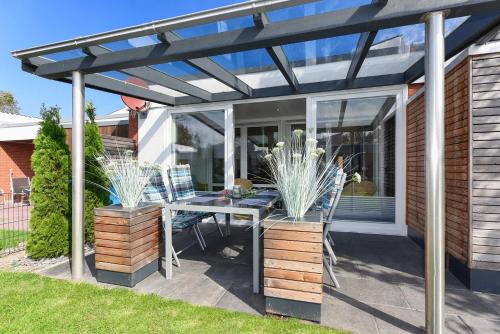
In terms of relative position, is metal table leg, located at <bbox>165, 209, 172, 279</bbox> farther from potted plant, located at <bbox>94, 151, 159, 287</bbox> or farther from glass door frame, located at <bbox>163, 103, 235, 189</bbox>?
glass door frame, located at <bbox>163, 103, 235, 189</bbox>

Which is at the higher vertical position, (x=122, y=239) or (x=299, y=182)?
(x=299, y=182)

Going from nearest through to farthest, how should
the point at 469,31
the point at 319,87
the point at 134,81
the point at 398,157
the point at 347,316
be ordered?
the point at 347,316 < the point at 469,31 < the point at 134,81 < the point at 398,157 < the point at 319,87

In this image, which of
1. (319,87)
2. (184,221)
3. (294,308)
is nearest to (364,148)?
(319,87)

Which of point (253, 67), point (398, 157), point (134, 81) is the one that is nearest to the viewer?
point (253, 67)

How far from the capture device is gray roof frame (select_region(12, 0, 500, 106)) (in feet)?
6.10

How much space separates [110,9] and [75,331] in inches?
314

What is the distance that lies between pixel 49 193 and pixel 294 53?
11.9 ft

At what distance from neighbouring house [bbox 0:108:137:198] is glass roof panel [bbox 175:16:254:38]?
4.30 m

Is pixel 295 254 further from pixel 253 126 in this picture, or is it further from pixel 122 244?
pixel 253 126

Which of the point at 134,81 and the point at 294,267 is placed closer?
the point at 294,267

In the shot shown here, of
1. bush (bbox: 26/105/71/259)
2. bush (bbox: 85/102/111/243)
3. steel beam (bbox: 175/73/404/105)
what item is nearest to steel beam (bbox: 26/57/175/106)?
bush (bbox: 26/105/71/259)

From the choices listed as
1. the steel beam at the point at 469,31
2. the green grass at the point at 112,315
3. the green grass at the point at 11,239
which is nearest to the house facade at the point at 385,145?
the steel beam at the point at 469,31

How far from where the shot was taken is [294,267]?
1.97 meters

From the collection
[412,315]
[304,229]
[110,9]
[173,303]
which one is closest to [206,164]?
[173,303]
